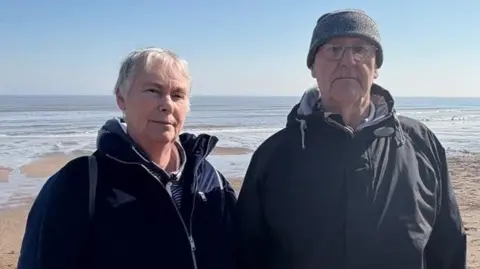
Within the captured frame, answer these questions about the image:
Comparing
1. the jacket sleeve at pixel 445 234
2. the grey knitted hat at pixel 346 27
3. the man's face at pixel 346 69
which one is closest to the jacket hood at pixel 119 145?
the man's face at pixel 346 69

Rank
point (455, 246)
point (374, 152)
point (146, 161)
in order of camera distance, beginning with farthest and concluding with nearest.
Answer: point (455, 246), point (374, 152), point (146, 161)

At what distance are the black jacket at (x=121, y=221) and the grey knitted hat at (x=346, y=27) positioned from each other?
39.0 inches

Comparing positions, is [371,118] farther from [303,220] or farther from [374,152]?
[303,220]

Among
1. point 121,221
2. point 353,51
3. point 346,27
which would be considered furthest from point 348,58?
point 121,221

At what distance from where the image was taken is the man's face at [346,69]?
9.39 feet

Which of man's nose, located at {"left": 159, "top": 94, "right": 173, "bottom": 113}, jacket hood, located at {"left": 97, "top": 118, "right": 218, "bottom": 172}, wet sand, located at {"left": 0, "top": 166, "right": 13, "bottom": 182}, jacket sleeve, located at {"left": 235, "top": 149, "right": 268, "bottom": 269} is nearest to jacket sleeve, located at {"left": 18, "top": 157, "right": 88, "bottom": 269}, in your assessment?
jacket hood, located at {"left": 97, "top": 118, "right": 218, "bottom": 172}

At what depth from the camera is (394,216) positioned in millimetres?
2742

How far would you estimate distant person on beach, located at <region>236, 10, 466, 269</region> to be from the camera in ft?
8.99

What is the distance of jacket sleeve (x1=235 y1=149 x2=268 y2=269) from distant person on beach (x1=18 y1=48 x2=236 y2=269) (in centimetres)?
17

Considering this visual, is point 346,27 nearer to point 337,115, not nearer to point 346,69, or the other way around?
point 346,69

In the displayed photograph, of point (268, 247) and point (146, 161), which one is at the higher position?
point (146, 161)

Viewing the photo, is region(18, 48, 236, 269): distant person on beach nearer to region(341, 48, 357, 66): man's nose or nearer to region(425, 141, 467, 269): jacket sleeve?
region(341, 48, 357, 66): man's nose

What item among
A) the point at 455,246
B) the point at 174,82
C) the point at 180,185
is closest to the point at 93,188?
the point at 180,185

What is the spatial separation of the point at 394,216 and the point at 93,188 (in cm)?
152
